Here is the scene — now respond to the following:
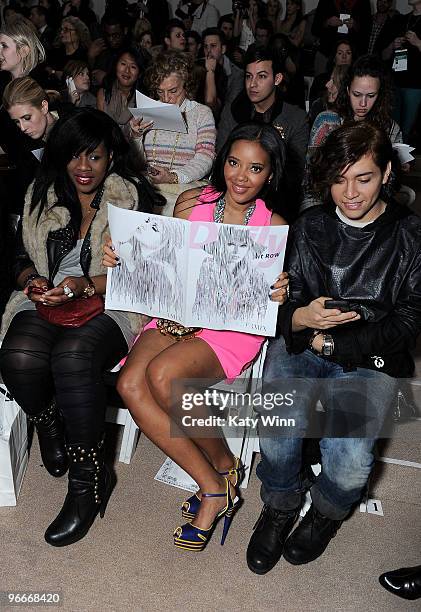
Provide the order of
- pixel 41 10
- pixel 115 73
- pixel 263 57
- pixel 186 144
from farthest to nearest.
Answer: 1. pixel 41 10
2. pixel 115 73
3. pixel 263 57
4. pixel 186 144

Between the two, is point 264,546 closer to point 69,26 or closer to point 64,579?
point 64,579

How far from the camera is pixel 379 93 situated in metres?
3.36

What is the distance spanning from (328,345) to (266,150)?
2.25ft

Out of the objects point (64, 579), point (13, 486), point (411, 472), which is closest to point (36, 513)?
point (13, 486)

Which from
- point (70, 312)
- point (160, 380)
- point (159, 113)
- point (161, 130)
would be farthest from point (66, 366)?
point (161, 130)

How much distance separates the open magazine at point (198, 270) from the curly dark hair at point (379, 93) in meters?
1.55

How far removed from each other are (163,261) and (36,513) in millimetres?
1020

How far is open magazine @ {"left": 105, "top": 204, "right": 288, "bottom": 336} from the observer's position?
2062 mm

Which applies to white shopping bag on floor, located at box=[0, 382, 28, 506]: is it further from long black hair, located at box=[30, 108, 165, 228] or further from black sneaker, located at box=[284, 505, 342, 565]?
black sneaker, located at box=[284, 505, 342, 565]

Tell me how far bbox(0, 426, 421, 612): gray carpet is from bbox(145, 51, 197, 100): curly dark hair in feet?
6.51

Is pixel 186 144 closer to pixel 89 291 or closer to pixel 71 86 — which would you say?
pixel 89 291

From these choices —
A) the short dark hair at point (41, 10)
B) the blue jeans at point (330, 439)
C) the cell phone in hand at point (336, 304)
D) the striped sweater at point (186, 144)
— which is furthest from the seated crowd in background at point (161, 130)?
the short dark hair at point (41, 10)

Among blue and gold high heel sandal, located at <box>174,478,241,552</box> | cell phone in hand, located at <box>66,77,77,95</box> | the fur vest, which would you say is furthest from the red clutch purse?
cell phone in hand, located at <box>66,77,77,95</box>

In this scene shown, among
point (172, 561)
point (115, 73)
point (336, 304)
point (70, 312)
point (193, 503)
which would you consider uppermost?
point (115, 73)
